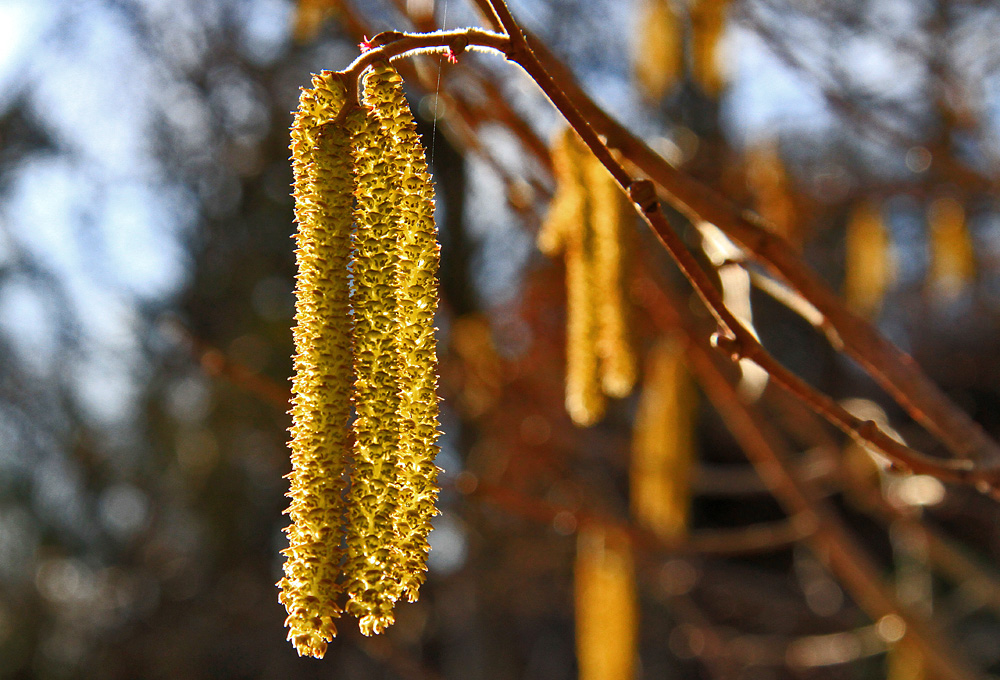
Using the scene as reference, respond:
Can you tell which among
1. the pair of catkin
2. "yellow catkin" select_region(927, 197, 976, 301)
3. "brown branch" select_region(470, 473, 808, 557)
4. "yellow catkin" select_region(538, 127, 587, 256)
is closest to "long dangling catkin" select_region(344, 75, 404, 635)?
the pair of catkin

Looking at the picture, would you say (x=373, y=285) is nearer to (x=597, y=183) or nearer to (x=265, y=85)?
(x=597, y=183)

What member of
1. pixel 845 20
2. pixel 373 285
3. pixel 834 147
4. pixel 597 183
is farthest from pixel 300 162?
pixel 834 147

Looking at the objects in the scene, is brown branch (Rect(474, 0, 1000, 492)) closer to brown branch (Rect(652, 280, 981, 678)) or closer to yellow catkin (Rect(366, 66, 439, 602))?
yellow catkin (Rect(366, 66, 439, 602))

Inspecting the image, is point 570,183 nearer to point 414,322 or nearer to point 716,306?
point 716,306

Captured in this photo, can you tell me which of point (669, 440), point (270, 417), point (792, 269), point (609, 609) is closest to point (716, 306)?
point (792, 269)

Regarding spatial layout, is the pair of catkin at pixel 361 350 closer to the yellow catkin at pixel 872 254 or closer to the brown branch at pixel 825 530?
the brown branch at pixel 825 530

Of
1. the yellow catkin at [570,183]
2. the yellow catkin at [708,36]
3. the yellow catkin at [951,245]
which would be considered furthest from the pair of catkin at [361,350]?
the yellow catkin at [951,245]
